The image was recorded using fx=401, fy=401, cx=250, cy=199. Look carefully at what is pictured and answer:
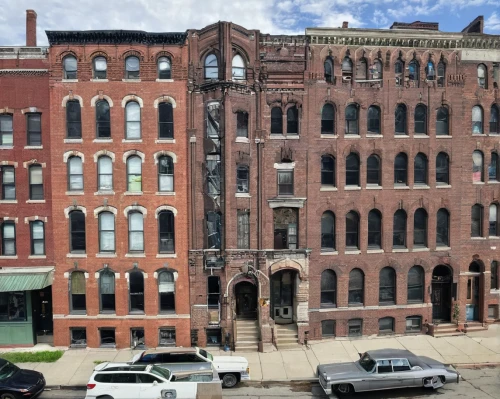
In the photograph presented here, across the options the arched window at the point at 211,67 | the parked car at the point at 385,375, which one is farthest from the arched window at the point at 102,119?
the parked car at the point at 385,375

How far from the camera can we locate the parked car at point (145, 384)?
15.1 metres

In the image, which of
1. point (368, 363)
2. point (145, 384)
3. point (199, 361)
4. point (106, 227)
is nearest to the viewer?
point (145, 384)

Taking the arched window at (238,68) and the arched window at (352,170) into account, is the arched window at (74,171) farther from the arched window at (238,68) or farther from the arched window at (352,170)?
the arched window at (352,170)

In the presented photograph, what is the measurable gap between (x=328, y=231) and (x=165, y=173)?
9967 mm

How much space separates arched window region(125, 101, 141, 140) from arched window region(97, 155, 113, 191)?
172 cm

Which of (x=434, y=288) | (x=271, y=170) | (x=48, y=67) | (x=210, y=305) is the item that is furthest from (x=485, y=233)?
(x=48, y=67)

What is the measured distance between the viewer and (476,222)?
25.1m

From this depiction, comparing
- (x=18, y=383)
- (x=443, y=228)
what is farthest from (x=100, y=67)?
(x=443, y=228)

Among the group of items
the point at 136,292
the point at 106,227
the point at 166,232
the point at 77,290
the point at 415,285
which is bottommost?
the point at 415,285

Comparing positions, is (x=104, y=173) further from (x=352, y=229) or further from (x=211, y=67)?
(x=352, y=229)

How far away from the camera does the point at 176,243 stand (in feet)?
72.6

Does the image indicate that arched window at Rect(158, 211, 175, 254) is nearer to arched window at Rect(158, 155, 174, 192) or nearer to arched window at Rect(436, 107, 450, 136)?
arched window at Rect(158, 155, 174, 192)

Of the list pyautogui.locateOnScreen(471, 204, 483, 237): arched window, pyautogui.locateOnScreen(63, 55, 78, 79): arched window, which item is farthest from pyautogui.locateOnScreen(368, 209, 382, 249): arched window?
pyautogui.locateOnScreen(63, 55, 78, 79): arched window

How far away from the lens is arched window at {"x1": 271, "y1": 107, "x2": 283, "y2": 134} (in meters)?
22.8
